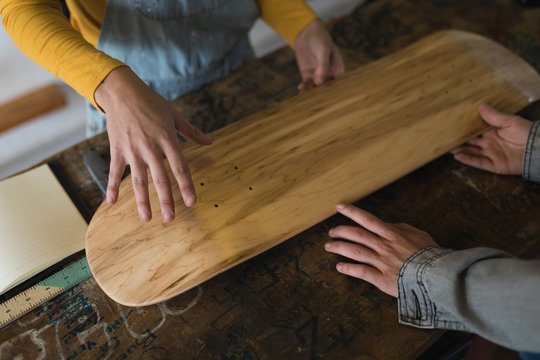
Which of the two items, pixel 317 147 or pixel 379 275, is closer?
pixel 379 275

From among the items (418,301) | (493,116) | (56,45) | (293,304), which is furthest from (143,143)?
(493,116)

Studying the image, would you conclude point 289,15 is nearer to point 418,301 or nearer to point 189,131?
point 189,131

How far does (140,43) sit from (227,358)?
0.73m

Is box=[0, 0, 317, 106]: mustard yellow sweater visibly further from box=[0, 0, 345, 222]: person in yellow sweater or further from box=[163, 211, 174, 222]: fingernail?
box=[163, 211, 174, 222]: fingernail

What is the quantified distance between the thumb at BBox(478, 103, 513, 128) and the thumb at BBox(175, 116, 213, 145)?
634mm

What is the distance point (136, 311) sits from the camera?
2.59ft

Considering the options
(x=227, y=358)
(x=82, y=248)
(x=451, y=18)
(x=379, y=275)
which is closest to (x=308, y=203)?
(x=379, y=275)

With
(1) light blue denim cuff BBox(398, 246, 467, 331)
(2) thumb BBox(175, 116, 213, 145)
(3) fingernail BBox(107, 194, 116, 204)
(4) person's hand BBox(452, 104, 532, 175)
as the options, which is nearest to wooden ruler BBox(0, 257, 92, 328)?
(3) fingernail BBox(107, 194, 116, 204)

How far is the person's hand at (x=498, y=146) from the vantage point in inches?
38.2

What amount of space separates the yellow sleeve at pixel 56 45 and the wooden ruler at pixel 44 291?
318 mm

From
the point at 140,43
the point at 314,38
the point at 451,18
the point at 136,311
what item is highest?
the point at 140,43

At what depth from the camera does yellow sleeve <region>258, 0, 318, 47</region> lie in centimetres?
115

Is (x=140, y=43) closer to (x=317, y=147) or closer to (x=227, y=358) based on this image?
(x=317, y=147)

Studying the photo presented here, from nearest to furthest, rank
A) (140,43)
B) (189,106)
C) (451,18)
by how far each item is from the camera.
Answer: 1. (140,43)
2. (189,106)
3. (451,18)
